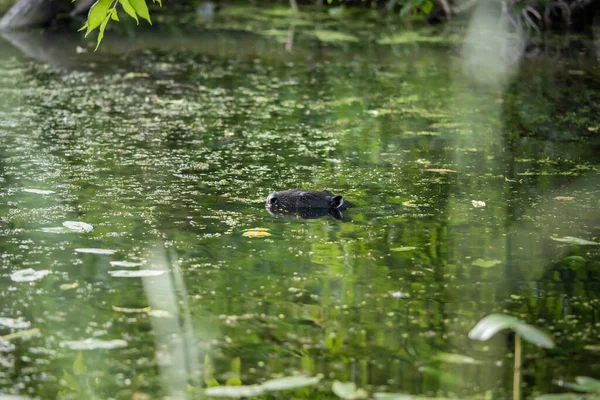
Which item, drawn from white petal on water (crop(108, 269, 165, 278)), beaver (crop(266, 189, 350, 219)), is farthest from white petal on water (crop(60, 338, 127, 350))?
beaver (crop(266, 189, 350, 219))

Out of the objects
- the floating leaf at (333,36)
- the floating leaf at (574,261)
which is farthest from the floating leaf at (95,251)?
the floating leaf at (333,36)

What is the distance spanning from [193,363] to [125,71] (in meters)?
6.62

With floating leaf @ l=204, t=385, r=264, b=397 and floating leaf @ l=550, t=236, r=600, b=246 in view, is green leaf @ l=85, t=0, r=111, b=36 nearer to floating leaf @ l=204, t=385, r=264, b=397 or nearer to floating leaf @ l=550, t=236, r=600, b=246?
floating leaf @ l=204, t=385, r=264, b=397

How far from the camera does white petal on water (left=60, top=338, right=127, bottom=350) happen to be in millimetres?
3123

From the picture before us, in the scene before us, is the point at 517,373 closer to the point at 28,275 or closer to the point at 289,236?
the point at 289,236

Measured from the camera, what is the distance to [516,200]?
5.09 meters

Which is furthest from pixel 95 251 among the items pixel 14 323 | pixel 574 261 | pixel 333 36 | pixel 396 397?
pixel 333 36

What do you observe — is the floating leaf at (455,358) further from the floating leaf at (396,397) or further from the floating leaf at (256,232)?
the floating leaf at (256,232)

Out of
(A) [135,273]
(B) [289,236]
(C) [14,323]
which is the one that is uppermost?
(B) [289,236]

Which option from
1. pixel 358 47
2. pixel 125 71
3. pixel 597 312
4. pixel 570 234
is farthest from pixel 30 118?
pixel 358 47

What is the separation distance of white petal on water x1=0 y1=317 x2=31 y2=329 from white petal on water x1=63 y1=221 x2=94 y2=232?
1067mm

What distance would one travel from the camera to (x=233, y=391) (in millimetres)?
2828

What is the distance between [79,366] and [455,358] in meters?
1.16

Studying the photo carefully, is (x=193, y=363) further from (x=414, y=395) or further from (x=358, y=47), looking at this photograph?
(x=358, y=47)
